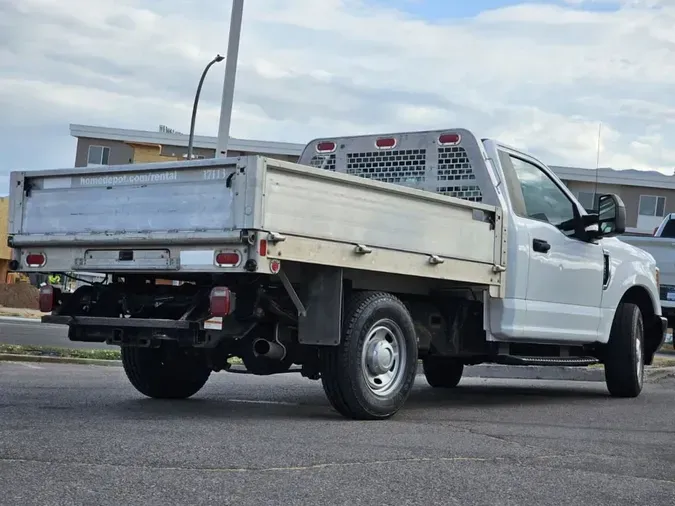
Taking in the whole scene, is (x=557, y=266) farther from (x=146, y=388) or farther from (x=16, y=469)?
(x=16, y=469)

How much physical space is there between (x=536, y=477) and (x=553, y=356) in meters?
4.86

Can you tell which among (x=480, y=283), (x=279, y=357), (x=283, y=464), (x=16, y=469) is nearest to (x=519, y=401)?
(x=480, y=283)

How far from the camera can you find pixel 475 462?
6109 millimetres

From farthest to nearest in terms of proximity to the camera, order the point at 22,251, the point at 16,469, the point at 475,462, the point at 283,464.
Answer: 1. the point at 22,251
2. the point at 475,462
3. the point at 283,464
4. the point at 16,469

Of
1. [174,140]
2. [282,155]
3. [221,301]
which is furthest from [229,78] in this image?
[174,140]

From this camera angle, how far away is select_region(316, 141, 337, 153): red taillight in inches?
413

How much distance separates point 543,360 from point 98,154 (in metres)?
45.8

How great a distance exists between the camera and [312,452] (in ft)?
20.3

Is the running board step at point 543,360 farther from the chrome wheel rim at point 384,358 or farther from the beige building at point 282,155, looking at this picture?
the beige building at point 282,155

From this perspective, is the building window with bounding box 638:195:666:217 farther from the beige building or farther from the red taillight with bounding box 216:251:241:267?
the red taillight with bounding box 216:251:241:267

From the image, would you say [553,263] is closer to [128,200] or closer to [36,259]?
[128,200]

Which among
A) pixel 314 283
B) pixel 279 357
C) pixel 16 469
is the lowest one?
pixel 16 469

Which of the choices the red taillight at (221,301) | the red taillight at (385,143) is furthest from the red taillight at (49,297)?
the red taillight at (385,143)

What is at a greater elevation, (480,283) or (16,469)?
(480,283)
